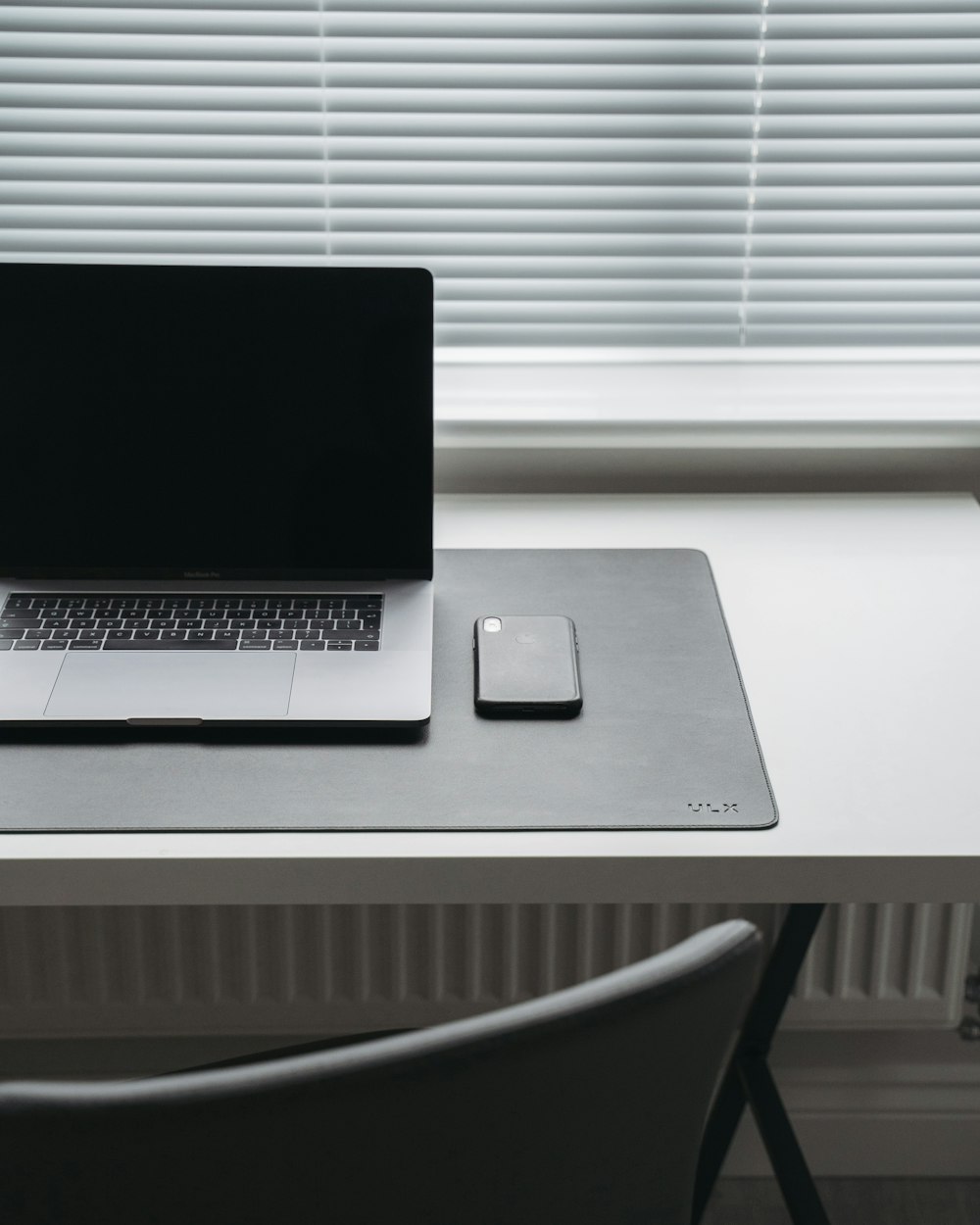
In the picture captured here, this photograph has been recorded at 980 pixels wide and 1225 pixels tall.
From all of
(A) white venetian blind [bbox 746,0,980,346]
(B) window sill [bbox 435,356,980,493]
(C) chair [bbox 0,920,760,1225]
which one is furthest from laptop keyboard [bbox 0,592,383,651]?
(A) white venetian blind [bbox 746,0,980,346]

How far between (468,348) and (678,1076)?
40.4 inches

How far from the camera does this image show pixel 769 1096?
1341 mm

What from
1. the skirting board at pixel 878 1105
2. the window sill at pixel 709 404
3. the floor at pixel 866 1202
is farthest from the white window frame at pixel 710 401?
the floor at pixel 866 1202

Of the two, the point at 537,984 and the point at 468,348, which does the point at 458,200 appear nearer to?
the point at 468,348

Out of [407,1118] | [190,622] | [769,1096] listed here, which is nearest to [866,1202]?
[769,1096]

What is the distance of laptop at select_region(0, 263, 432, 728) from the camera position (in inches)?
38.5

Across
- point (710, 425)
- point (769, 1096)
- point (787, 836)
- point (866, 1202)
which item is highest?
point (710, 425)

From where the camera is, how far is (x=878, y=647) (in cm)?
101

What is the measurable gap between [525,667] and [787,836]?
258 millimetres

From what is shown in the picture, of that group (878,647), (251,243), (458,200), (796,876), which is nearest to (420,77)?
(458,200)

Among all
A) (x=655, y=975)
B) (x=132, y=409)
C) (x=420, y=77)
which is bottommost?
(x=655, y=975)

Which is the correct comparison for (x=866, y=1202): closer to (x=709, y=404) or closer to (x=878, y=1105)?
(x=878, y=1105)

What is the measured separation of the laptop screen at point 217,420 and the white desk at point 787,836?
32 cm

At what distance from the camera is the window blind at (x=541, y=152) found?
1.27m
